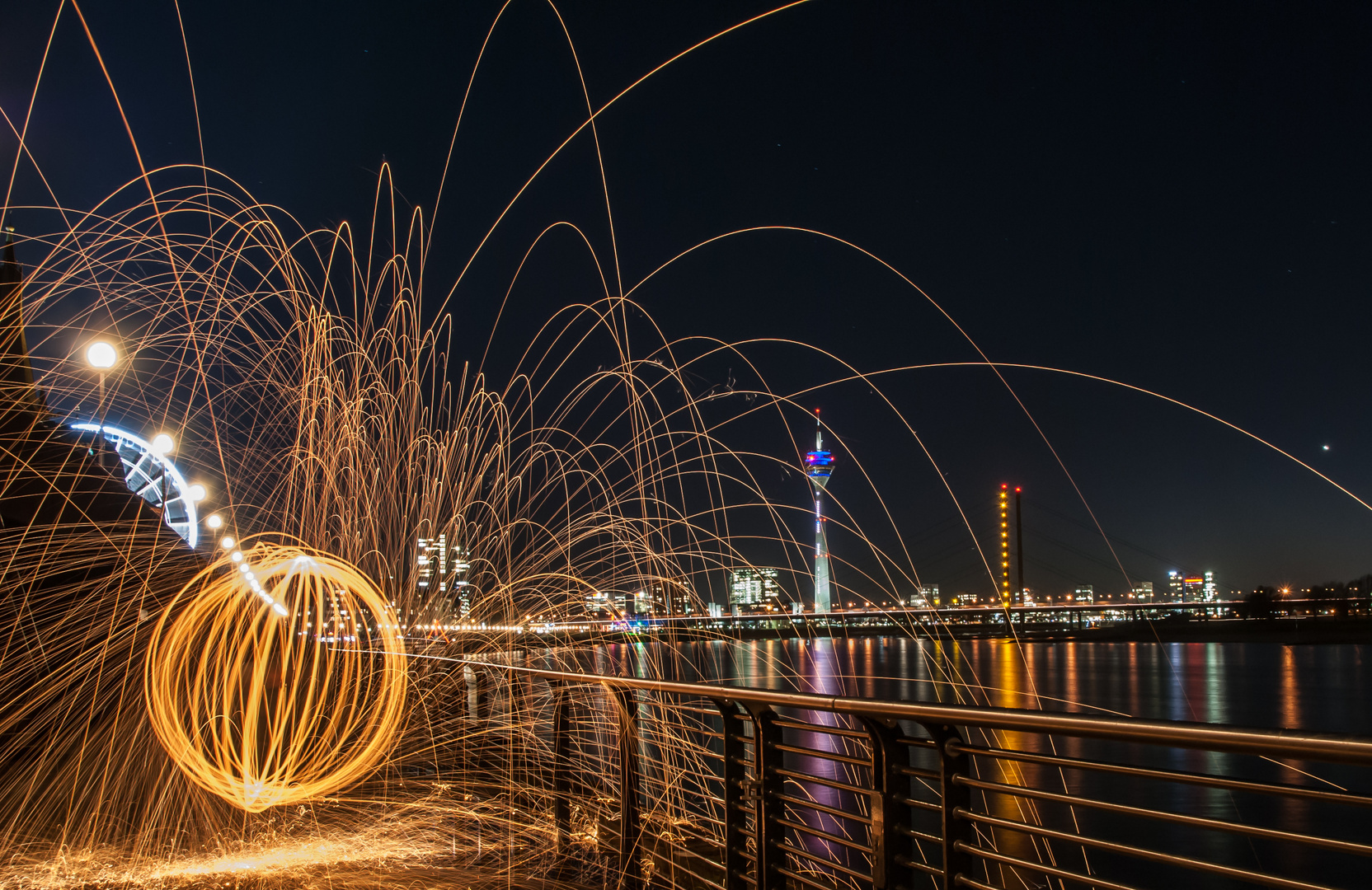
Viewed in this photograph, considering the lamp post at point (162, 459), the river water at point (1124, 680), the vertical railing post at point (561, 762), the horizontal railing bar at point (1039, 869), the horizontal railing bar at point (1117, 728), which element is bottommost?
the river water at point (1124, 680)

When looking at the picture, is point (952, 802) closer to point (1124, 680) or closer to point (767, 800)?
Result: point (767, 800)

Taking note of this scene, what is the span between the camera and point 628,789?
5062 mm

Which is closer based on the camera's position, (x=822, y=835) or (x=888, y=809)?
(x=888, y=809)

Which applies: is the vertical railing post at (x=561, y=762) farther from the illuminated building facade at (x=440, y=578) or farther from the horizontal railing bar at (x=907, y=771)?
the illuminated building facade at (x=440, y=578)

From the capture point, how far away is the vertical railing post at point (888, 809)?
3039mm

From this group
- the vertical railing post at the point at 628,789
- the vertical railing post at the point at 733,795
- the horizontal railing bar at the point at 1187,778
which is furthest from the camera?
the vertical railing post at the point at 628,789

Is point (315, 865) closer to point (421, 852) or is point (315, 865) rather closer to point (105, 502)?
point (421, 852)

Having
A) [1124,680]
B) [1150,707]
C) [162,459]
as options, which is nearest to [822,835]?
[162,459]

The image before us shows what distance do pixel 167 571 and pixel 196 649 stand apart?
417cm

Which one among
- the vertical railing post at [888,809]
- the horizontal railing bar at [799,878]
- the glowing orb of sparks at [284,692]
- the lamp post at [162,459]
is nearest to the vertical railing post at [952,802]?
the vertical railing post at [888,809]

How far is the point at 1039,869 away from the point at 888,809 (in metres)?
0.59

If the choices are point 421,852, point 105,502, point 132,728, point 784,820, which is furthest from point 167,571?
point 784,820

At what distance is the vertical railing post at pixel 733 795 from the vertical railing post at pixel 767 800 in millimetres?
166

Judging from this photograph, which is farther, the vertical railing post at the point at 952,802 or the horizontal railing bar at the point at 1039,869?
the vertical railing post at the point at 952,802
